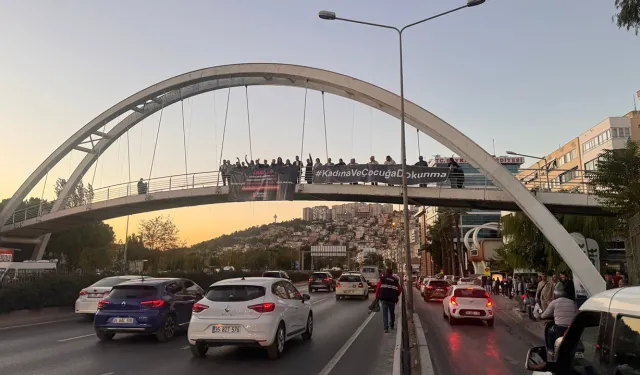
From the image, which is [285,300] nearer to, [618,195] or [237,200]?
[618,195]

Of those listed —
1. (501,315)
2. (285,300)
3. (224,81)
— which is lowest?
(501,315)

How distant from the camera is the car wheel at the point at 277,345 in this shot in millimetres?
9445

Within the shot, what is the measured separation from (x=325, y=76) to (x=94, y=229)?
40.8 metres

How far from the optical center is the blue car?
37.3ft

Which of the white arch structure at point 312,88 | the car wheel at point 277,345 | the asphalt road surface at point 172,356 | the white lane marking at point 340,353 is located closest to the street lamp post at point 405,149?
the white lane marking at point 340,353

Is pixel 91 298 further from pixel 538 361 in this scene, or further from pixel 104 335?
pixel 538 361

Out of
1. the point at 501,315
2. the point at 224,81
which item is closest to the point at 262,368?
the point at 501,315

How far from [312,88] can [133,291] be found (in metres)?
23.1

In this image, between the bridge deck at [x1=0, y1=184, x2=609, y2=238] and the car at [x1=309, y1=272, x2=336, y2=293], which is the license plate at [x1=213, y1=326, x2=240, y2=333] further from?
the car at [x1=309, y1=272, x2=336, y2=293]

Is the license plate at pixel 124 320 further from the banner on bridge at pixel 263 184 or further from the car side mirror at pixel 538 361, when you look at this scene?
the banner on bridge at pixel 263 184

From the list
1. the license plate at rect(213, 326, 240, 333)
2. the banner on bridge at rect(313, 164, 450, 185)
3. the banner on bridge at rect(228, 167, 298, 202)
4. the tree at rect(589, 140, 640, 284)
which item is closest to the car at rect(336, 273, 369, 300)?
the banner on bridge at rect(228, 167, 298, 202)

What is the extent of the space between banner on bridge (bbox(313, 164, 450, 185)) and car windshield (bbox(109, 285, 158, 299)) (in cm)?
1694

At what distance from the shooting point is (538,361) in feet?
11.8

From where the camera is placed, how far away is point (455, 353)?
10680 mm
